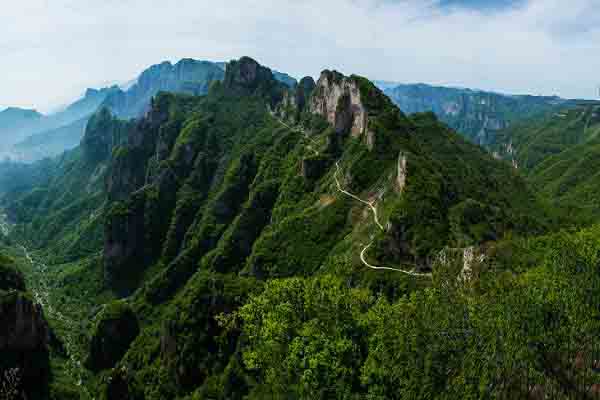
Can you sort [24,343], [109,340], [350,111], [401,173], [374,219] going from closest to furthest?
[24,343] < [374,219] < [401,173] < [109,340] < [350,111]

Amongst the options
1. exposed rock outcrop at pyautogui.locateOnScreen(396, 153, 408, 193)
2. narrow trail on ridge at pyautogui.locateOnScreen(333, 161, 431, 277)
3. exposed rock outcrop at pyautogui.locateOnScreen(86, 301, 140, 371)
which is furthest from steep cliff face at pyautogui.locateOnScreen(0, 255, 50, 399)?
exposed rock outcrop at pyautogui.locateOnScreen(396, 153, 408, 193)

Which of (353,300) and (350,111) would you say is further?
(350,111)

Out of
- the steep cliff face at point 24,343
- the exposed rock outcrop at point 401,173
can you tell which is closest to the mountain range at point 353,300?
the steep cliff face at point 24,343

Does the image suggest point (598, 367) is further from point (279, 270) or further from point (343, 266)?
point (279, 270)

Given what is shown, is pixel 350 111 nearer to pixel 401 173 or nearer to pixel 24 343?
pixel 401 173

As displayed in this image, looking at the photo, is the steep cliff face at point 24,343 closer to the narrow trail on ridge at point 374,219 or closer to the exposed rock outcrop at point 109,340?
the exposed rock outcrop at point 109,340

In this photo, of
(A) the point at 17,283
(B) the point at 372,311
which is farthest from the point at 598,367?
(A) the point at 17,283

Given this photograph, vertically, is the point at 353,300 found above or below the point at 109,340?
above

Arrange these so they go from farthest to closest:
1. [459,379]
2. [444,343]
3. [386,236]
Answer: [386,236] → [444,343] → [459,379]

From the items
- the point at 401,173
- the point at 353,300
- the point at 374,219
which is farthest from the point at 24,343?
the point at 353,300

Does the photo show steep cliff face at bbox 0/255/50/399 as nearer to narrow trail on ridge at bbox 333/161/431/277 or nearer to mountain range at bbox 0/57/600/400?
mountain range at bbox 0/57/600/400

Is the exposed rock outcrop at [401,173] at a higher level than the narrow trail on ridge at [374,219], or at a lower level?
higher
